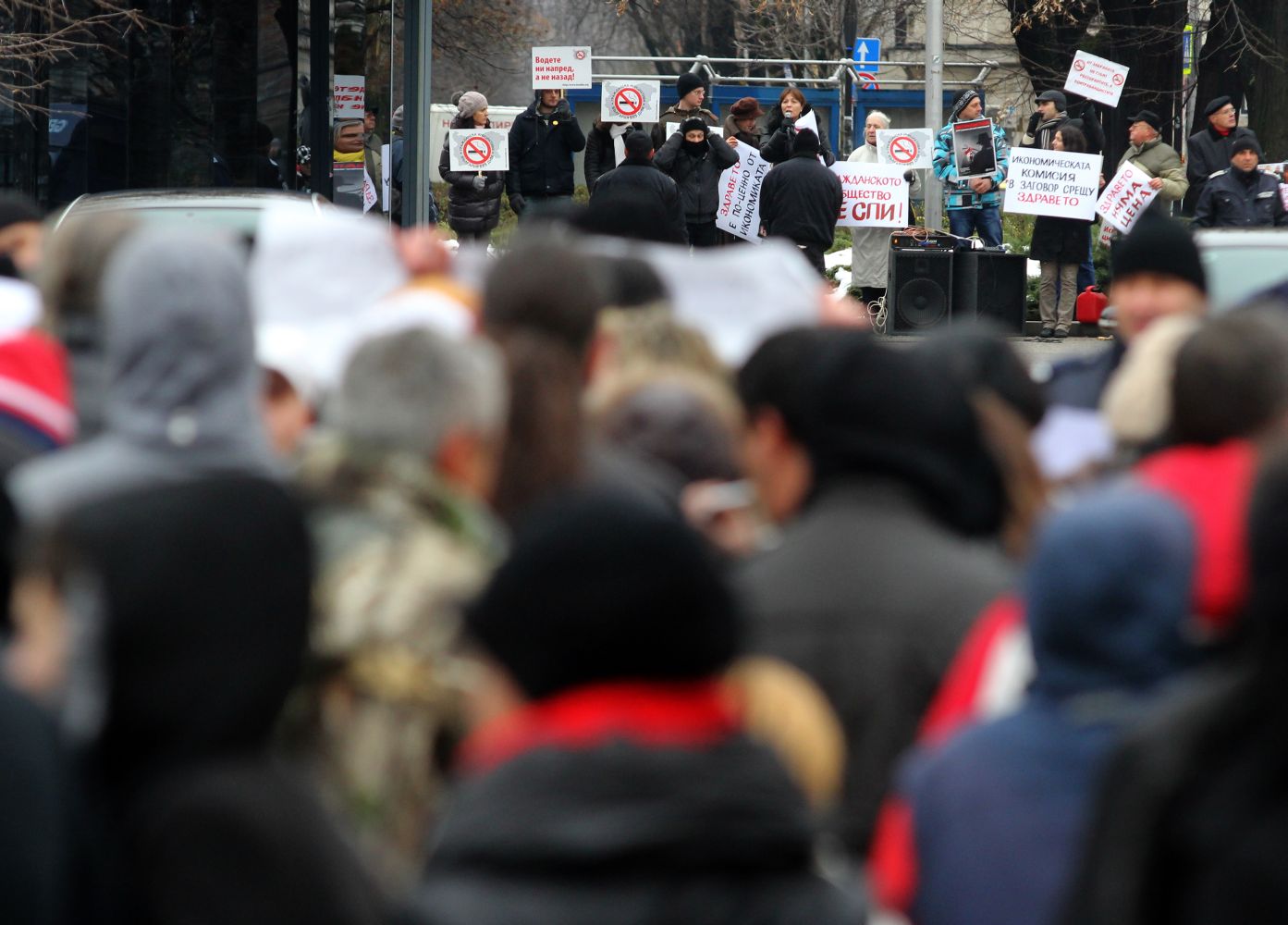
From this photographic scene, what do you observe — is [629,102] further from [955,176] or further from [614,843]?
[614,843]

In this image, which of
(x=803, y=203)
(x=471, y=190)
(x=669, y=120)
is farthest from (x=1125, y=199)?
(x=471, y=190)

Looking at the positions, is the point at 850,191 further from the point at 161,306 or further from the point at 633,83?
the point at 161,306

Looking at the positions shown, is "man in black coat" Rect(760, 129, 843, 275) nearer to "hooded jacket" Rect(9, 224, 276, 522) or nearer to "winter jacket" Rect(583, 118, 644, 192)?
"winter jacket" Rect(583, 118, 644, 192)

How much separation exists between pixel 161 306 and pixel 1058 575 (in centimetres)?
149

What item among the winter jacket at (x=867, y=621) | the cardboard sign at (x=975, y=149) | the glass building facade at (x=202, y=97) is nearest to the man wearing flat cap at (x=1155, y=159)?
the cardboard sign at (x=975, y=149)

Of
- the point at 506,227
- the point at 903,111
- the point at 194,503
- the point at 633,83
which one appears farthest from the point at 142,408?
the point at 903,111

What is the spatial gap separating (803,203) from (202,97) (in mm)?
5661

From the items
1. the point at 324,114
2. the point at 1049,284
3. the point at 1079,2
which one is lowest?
the point at 1049,284

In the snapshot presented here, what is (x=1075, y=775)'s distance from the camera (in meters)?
2.79

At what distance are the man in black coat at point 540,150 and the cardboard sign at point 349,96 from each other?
188cm

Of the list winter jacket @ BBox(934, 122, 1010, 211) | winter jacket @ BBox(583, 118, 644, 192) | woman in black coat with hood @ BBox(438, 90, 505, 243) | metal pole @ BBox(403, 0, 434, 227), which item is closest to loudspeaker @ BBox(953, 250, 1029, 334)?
winter jacket @ BBox(934, 122, 1010, 211)

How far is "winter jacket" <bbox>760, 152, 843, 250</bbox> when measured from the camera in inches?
722

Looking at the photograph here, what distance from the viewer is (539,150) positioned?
2119 cm

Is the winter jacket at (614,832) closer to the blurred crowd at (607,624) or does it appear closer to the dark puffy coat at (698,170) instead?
the blurred crowd at (607,624)
